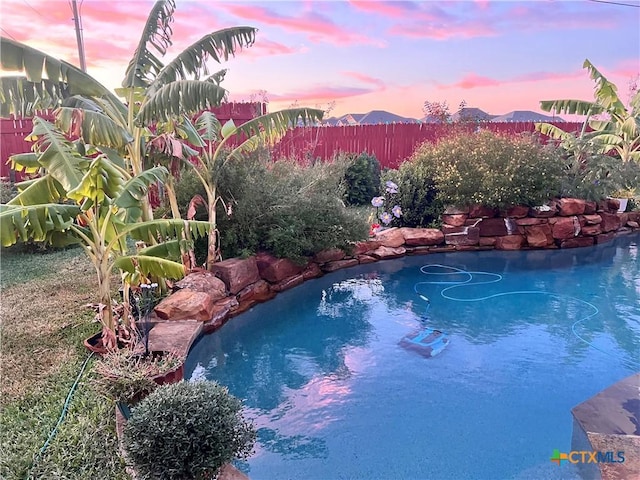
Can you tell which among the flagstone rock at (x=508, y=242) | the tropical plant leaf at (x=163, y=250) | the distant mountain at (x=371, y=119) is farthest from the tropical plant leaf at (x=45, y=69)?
the distant mountain at (x=371, y=119)

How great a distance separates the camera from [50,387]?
320 centimetres

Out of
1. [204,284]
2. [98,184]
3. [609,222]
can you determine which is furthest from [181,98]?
[609,222]

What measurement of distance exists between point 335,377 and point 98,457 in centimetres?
211

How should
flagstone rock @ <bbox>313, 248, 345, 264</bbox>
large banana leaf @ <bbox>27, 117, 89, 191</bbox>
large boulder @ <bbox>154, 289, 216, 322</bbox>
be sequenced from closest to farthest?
large banana leaf @ <bbox>27, 117, 89, 191</bbox>
large boulder @ <bbox>154, 289, 216, 322</bbox>
flagstone rock @ <bbox>313, 248, 345, 264</bbox>

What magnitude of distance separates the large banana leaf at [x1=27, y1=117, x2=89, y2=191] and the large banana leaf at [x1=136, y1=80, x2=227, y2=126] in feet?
3.09

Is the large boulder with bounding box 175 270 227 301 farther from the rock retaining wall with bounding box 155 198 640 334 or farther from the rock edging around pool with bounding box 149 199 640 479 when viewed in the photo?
the rock retaining wall with bounding box 155 198 640 334

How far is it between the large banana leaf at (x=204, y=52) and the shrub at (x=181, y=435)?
12.0 ft

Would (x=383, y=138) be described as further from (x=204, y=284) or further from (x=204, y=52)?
(x=204, y=284)

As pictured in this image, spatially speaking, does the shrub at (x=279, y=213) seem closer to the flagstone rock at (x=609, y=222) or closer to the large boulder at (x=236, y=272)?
the large boulder at (x=236, y=272)

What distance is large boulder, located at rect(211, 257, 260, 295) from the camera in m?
5.59

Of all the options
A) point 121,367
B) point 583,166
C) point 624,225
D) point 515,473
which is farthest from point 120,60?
point 624,225

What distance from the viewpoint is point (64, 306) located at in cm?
475

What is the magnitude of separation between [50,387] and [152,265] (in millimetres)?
1162

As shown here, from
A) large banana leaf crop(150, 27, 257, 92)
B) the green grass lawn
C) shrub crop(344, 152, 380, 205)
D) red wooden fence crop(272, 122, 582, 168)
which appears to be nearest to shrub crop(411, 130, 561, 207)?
shrub crop(344, 152, 380, 205)
